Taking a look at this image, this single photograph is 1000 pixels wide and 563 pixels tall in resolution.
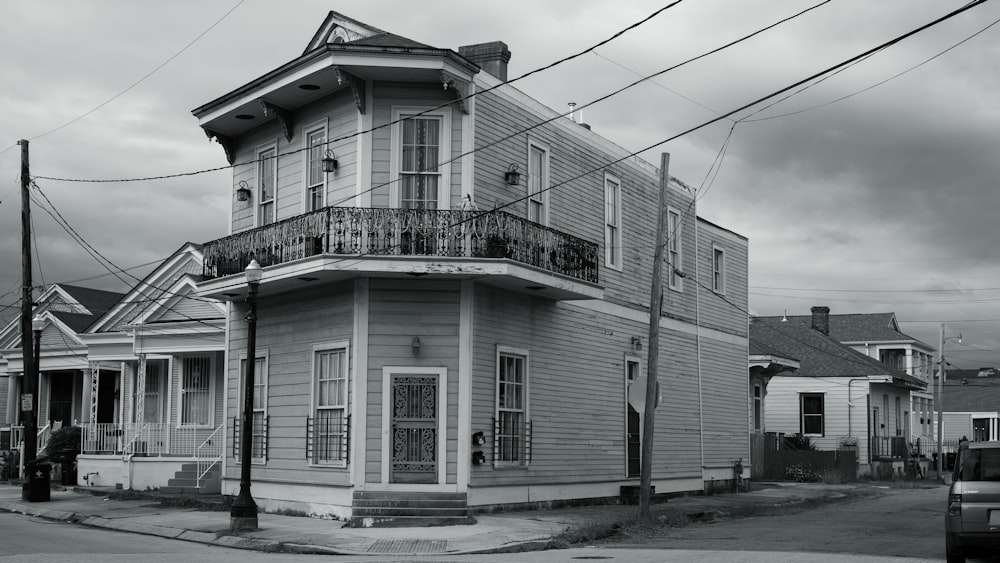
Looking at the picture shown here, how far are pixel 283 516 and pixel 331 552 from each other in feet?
16.3

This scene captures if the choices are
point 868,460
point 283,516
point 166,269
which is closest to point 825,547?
point 283,516

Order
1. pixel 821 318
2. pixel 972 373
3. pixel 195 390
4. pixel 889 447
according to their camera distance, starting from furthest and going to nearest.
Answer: pixel 972 373 → pixel 821 318 → pixel 889 447 → pixel 195 390

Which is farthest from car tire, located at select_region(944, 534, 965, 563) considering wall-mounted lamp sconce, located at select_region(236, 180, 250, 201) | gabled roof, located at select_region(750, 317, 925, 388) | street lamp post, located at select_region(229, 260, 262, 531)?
gabled roof, located at select_region(750, 317, 925, 388)

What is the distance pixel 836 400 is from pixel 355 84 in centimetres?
3263

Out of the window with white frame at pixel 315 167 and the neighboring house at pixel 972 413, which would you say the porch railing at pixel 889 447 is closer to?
the neighboring house at pixel 972 413

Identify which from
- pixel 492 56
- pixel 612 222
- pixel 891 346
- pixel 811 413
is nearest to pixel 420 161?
pixel 492 56

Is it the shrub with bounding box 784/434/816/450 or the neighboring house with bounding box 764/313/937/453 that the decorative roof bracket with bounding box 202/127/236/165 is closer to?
the shrub with bounding box 784/434/816/450

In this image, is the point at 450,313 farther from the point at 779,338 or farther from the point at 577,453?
the point at 779,338

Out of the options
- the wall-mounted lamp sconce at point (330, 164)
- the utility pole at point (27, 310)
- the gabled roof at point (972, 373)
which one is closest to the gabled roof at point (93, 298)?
the utility pole at point (27, 310)

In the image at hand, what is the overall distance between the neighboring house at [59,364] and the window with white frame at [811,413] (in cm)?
2885

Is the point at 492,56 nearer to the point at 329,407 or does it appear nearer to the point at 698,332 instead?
the point at 329,407

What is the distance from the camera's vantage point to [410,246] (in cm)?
1869

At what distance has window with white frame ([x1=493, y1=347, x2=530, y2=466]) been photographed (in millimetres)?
19969

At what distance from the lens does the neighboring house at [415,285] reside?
18750 millimetres
